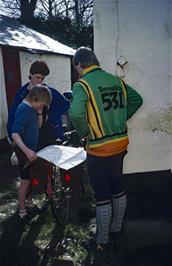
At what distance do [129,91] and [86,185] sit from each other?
8.44 feet

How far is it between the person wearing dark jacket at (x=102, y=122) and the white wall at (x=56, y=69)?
724 cm

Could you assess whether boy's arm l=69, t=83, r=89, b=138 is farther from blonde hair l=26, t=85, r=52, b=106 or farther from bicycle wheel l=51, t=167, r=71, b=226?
bicycle wheel l=51, t=167, r=71, b=226

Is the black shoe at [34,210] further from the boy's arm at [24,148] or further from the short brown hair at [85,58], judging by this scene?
the short brown hair at [85,58]

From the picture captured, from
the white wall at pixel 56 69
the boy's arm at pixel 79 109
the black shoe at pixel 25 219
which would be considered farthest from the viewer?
the white wall at pixel 56 69

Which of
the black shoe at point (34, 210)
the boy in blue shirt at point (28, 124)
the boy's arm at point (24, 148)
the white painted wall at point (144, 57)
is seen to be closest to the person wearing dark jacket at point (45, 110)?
the boy in blue shirt at point (28, 124)

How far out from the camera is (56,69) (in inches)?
529

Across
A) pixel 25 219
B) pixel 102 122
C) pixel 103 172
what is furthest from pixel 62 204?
pixel 102 122

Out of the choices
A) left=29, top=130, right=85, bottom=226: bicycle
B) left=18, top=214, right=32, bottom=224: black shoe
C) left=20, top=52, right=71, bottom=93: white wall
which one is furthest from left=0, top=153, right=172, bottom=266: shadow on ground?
left=20, top=52, right=71, bottom=93: white wall

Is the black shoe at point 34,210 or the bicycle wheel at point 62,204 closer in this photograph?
the bicycle wheel at point 62,204

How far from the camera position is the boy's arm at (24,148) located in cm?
408

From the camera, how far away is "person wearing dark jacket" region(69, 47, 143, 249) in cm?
352

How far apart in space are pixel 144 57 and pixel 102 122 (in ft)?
4.57

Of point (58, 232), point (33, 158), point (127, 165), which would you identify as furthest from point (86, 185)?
point (33, 158)

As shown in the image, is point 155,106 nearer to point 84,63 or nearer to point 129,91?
point 129,91
